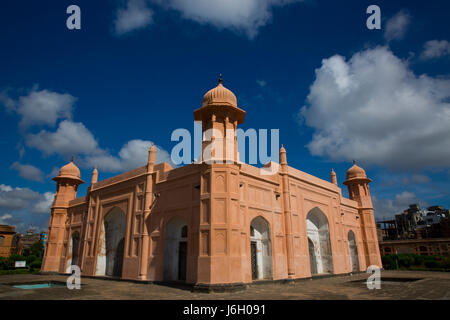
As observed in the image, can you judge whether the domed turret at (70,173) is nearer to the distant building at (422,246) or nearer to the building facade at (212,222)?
the building facade at (212,222)

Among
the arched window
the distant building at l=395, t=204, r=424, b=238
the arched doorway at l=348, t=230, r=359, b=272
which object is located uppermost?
the distant building at l=395, t=204, r=424, b=238

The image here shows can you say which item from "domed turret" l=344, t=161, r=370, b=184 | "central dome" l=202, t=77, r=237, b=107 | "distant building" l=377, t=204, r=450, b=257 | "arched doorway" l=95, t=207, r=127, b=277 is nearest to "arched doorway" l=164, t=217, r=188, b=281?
"arched doorway" l=95, t=207, r=127, b=277

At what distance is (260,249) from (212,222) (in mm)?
5060

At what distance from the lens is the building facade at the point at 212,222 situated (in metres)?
13.4

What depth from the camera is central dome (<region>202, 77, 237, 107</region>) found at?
15.4 metres

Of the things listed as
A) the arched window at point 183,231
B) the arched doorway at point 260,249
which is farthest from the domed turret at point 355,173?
the arched window at point 183,231

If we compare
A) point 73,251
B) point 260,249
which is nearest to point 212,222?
point 260,249

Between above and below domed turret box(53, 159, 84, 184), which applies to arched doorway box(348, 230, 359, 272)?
below

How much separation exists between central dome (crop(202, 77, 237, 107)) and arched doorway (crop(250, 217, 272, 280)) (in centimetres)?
683

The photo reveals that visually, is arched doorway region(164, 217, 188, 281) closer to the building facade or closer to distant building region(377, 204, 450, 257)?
the building facade

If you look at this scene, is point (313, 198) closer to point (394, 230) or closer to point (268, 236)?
point (268, 236)

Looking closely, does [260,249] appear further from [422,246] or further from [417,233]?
[417,233]

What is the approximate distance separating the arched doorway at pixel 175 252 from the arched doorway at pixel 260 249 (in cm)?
384

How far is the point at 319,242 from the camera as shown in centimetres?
2152
